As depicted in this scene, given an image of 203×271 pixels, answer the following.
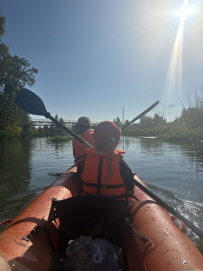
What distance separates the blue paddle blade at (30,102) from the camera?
3.88m

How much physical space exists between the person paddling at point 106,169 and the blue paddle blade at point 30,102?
7.61ft

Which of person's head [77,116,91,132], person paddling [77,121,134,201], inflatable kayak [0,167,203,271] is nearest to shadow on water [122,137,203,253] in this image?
inflatable kayak [0,167,203,271]

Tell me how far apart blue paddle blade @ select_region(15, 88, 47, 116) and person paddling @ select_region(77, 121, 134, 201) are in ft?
7.61

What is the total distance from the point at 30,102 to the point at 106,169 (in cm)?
275

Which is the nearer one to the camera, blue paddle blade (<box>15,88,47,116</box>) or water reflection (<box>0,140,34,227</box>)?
water reflection (<box>0,140,34,227</box>)

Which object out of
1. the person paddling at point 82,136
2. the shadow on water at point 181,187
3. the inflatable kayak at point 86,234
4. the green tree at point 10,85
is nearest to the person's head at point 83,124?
the person paddling at point 82,136

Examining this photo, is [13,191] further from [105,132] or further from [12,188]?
[105,132]

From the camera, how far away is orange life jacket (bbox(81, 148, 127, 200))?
1.91 metres

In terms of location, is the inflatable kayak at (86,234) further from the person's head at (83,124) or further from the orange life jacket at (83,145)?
the person's head at (83,124)

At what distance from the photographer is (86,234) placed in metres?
1.62

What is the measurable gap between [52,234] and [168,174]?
17.2 feet

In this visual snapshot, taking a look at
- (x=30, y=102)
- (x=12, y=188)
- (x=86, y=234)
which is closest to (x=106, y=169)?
(x=86, y=234)

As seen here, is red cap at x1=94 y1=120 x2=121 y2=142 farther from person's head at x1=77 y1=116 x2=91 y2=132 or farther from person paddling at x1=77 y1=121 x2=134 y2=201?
person's head at x1=77 y1=116 x2=91 y2=132

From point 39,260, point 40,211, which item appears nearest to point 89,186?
point 40,211
